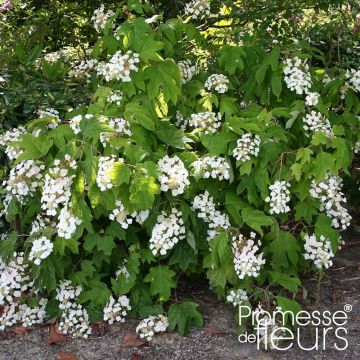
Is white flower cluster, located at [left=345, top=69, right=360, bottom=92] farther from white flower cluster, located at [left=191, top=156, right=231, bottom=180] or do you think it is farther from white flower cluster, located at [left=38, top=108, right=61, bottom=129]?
white flower cluster, located at [left=38, top=108, right=61, bottom=129]

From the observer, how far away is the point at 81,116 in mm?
3342

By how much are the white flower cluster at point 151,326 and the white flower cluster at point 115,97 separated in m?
1.19

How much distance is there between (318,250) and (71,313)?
1399 millimetres

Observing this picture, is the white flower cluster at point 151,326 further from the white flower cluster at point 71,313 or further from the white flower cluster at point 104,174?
the white flower cluster at point 104,174

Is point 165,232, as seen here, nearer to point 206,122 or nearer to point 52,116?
point 206,122

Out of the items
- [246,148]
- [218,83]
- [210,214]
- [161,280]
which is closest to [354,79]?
[218,83]

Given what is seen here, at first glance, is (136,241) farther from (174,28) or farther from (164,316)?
(174,28)

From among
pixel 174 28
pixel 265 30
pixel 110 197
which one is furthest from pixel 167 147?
pixel 265 30

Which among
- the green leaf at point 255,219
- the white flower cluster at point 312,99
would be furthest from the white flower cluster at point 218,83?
the green leaf at point 255,219

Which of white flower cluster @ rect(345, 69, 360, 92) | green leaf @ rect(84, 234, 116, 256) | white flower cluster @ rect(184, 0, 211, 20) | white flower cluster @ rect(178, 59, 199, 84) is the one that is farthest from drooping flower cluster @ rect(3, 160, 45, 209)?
white flower cluster @ rect(345, 69, 360, 92)

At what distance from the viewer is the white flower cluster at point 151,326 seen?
336cm

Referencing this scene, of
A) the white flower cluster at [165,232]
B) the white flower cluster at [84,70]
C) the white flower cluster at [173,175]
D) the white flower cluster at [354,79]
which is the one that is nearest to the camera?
the white flower cluster at [173,175]

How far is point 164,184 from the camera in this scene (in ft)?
10.3

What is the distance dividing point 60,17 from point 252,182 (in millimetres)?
2713
